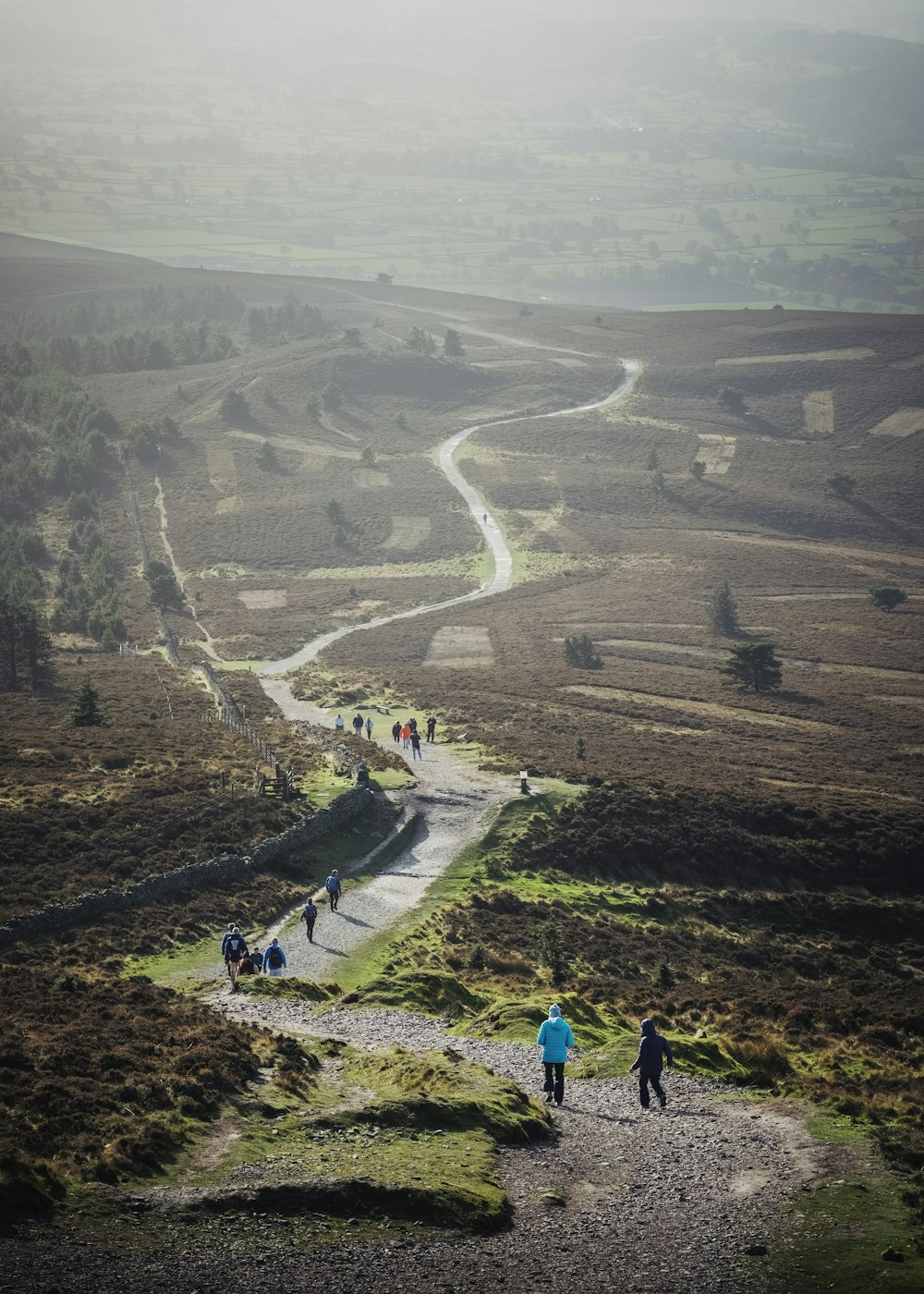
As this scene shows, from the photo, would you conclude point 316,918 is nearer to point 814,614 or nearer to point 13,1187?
point 13,1187

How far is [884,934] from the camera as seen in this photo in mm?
40812

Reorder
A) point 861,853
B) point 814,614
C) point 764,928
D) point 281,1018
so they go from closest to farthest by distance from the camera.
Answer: point 281,1018 → point 764,928 → point 861,853 → point 814,614

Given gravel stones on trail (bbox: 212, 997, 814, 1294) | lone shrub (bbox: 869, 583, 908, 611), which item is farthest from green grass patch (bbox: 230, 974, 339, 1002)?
lone shrub (bbox: 869, 583, 908, 611)

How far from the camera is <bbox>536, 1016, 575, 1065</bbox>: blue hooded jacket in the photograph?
20656mm

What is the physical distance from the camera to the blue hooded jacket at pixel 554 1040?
20656 millimetres

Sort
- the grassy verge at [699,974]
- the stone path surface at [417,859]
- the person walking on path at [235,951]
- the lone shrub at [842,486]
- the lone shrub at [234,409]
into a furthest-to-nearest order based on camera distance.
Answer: the lone shrub at [234,409] < the lone shrub at [842,486] < the stone path surface at [417,859] < the person walking on path at [235,951] < the grassy verge at [699,974]

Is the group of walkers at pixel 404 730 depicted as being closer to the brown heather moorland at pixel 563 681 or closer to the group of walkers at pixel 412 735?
the group of walkers at pixel 412 735

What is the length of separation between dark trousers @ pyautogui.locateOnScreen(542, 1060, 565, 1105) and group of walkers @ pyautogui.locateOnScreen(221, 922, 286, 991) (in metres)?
9.48

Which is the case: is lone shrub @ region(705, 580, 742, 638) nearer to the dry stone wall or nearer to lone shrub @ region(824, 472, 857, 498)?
lone shrub @ region(824, 472, 857, 498)

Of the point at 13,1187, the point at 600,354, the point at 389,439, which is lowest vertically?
the point at 13,1187

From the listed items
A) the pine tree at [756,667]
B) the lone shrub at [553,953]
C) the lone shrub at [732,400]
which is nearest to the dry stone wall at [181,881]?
the lone shrub at [553,953]

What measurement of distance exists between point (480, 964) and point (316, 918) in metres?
4.93

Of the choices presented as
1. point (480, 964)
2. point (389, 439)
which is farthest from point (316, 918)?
point (389, 439)

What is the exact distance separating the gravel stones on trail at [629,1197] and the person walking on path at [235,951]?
5.93 metres
